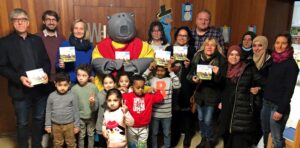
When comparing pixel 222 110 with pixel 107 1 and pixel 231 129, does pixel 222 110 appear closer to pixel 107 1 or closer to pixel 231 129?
pixel 231 129

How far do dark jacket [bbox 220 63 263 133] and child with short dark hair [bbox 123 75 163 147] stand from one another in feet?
2.19

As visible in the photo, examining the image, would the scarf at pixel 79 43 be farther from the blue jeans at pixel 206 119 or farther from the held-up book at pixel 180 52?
the blue jeans at pixel 206 119

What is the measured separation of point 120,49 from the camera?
8.54 ft

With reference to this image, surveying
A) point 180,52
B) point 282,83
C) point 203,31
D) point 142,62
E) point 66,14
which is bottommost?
point 282,83

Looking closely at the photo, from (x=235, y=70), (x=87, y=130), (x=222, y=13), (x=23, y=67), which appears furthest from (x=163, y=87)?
(x=222, y=13)

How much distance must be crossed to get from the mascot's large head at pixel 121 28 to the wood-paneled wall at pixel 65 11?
2.44 ft

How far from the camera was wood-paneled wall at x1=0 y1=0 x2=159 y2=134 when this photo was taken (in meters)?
2.96

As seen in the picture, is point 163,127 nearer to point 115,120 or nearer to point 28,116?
point 115,120

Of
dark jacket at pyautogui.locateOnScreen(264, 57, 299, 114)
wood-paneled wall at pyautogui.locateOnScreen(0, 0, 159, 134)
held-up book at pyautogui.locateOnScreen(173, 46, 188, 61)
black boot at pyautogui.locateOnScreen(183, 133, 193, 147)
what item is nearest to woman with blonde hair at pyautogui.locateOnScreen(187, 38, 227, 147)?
held-up book at pyautogui.locateOnScreen(173, 46, 188, 61)

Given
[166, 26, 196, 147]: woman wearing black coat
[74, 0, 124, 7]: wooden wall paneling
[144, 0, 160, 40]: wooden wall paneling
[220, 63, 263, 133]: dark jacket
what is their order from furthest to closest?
[144, 0, 160, 40]: wooden wall paneling < [74, 0, 124, 7]: wooden wall paneling < [166, 26, 196, 147]: woman wearing black coat < [220, 63, 263, 133]: dark jacket

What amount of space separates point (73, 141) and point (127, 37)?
1143mm

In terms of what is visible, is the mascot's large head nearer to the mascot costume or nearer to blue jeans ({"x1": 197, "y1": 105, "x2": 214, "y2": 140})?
the mascot costume

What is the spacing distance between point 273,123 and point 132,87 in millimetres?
1325

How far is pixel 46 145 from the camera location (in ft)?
9.46
